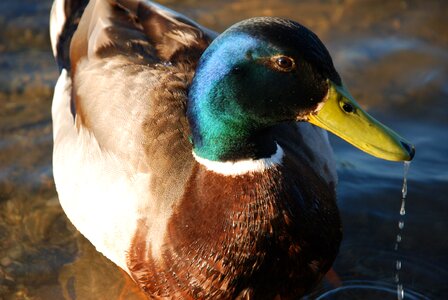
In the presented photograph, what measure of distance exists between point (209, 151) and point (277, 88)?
53 cm

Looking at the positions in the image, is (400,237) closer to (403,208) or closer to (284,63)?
(403,208)

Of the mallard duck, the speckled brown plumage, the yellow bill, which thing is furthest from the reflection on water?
A: the yellow bill

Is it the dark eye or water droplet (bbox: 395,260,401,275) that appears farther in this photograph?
water droplet (bbox: 395,260,401,275)

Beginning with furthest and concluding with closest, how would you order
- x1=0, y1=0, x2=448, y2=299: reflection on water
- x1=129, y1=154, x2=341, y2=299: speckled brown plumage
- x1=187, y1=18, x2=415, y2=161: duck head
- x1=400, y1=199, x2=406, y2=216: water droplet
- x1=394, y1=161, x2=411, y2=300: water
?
x1=0, y1=0, x2=448, y2=299: reflection on water → x1=400, y1=199, x2=406, y2=216: water droplet → x1=394, y1=161, x2=411, y2=300: water → x1=129, y1=154, x2=341, y2=299: speckled brown plumage → x1=187, y1=18, x2=415, y2=161: duck head

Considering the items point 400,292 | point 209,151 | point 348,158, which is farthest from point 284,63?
point 348,158

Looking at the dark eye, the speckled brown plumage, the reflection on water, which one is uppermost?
the dark eye

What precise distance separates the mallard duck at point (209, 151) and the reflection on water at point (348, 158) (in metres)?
0.43

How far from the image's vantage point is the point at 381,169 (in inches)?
227

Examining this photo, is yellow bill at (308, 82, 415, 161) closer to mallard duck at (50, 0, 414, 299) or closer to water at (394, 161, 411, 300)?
mallard duck at (50, 0, 414, 299)

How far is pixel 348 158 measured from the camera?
19.2ft

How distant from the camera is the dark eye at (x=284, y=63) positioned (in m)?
3.70

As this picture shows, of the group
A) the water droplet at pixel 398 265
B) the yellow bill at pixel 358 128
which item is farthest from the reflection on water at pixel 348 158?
the yellow bill at pixel 358 128

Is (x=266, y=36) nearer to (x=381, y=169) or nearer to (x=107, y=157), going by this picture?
(x=107, y=157)

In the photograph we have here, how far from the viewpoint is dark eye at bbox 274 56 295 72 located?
3.70m
